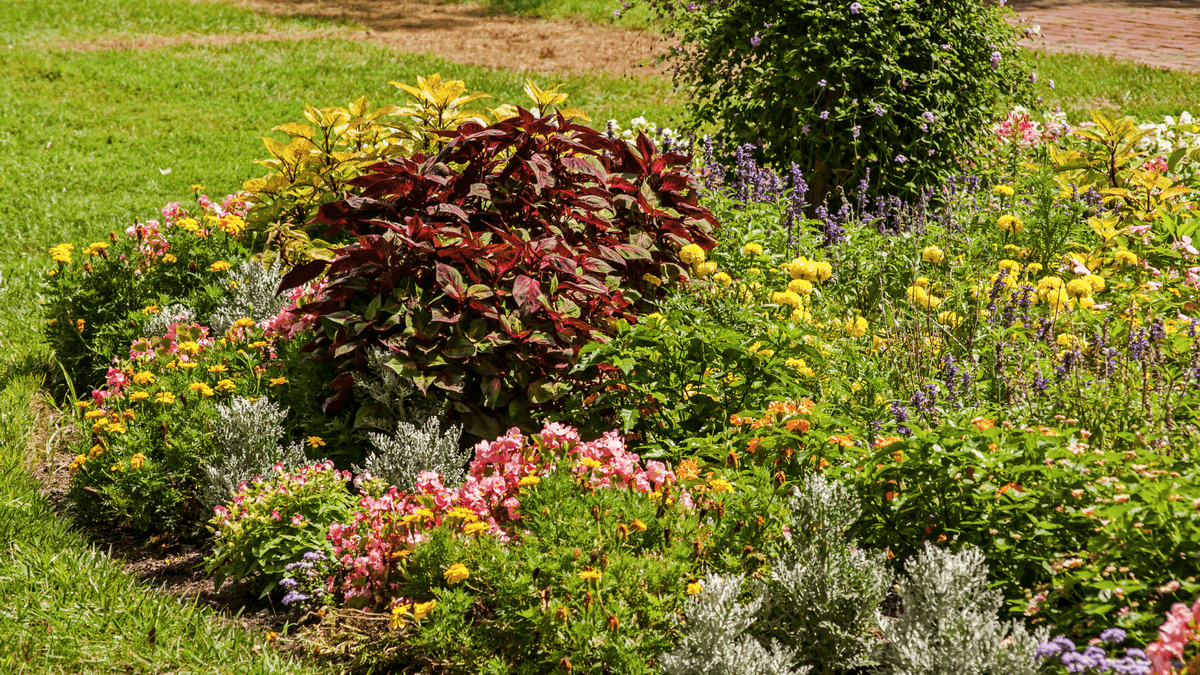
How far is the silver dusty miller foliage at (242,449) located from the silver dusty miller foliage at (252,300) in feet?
3.21

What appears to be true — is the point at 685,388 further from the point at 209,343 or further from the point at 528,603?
the point at 209,343

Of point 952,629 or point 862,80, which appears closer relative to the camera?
point 952,629

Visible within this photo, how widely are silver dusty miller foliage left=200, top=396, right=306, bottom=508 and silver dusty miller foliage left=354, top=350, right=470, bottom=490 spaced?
311mm

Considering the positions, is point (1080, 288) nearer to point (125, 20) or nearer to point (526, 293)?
point (526, 293)

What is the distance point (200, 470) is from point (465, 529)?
1559 mm

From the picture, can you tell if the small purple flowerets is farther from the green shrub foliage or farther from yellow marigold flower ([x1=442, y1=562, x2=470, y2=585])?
the green shrub foliage

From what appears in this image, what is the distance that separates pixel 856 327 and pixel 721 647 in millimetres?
1794

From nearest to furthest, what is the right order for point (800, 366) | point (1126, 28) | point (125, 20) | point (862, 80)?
point (800, 366)
point (862, 80)
point (1126, 28)
point (125, 20)

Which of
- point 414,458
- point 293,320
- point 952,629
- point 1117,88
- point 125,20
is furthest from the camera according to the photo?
point 125,20

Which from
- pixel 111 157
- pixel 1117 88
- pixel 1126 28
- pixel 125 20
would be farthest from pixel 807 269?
pixel 125 20

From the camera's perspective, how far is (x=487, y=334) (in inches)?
125

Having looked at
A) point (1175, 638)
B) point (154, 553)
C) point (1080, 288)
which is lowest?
point (154, 553)

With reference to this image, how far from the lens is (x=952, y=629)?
1.90 m

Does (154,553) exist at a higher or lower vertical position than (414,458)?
lower
